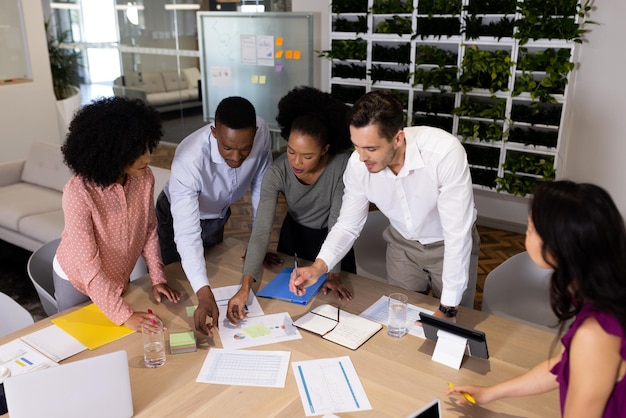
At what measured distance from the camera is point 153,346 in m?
1.75

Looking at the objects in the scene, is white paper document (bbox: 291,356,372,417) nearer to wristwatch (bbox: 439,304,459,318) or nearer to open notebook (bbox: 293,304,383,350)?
open notebook (bbox: 293,304,383,350)

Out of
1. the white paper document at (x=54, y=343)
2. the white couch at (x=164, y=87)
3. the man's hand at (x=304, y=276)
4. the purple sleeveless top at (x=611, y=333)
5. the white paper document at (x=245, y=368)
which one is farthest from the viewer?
the white couch at (x=164, y=87)

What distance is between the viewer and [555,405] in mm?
1520

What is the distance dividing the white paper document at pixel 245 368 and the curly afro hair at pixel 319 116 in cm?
85

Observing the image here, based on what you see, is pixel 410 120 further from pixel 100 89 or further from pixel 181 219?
pixel 100 89

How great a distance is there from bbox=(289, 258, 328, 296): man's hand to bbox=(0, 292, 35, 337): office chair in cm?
98

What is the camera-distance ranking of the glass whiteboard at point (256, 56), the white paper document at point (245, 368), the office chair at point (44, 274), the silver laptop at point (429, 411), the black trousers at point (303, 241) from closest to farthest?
the silver laptop at point (429, 411) → the white paper document at point (245, 368) → the office chair at point (44, 274) → the black trousers at point (303, 241) → the glass whiteboard at point (256, 56)

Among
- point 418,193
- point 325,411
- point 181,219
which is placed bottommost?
point 325,411

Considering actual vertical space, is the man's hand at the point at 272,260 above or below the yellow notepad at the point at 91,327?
above

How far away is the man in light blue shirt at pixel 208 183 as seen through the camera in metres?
2.10

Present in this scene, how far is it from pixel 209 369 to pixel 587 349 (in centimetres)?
106

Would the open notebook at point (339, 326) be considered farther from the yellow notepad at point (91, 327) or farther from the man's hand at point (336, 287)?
the yellow notepad at point (91, 327)

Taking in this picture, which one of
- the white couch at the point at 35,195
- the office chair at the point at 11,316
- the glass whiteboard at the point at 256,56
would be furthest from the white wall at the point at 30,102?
the office chair at the point at 11,316

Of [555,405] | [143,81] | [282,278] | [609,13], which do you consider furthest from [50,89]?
[555,405]
